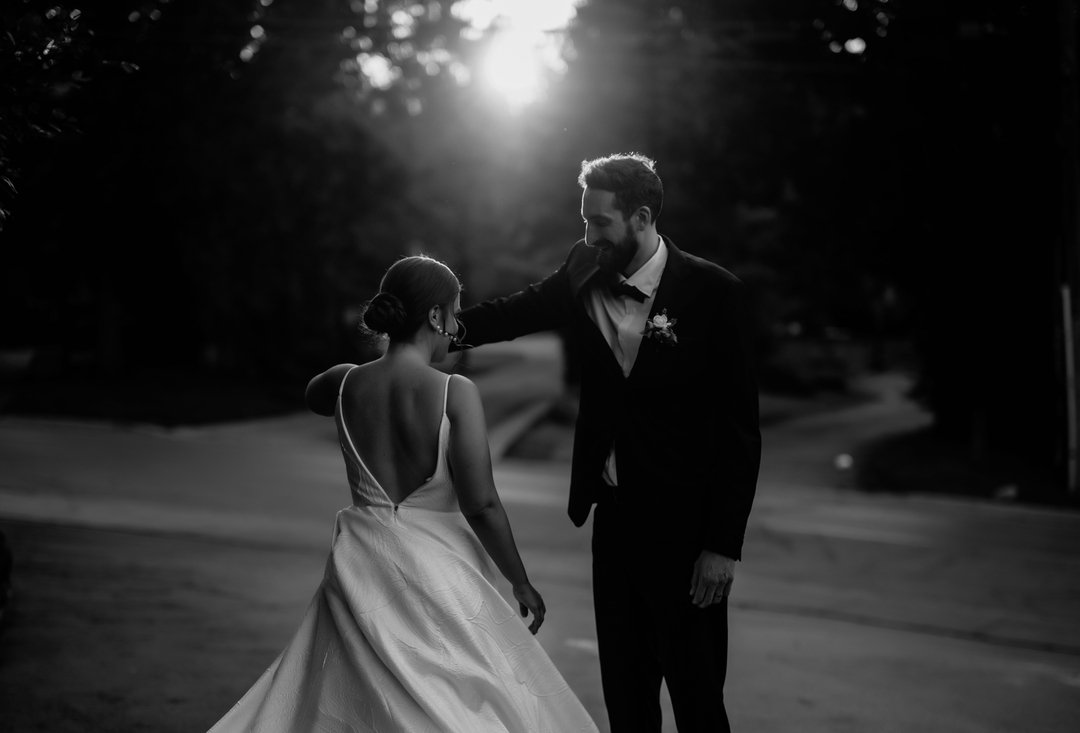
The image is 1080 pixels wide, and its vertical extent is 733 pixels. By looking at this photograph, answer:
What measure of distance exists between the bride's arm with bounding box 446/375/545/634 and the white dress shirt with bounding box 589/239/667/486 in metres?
0.55

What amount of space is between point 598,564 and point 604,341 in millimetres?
705

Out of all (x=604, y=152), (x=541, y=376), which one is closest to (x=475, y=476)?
(x=604, y=152)

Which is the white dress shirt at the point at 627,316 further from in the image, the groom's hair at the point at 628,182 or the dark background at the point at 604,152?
the dark background at the point at 604,152

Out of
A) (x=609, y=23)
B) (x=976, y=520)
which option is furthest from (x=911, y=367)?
(x=976, y=520)

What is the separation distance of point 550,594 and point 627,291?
5.25 meters

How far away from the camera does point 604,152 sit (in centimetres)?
2381

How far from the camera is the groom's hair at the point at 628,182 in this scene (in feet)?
13.4

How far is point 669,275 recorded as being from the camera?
419 cm

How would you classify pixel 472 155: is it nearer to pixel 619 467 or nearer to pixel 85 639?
pixel 85 639

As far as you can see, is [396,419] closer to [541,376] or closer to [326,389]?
[326,389]

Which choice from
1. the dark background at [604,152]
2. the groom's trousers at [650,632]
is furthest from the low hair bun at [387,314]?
the dark background at [604,152]

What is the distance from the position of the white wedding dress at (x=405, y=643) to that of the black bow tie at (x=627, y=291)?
82cm

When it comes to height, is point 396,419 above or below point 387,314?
below

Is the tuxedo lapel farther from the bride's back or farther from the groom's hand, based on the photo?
the bride's back
